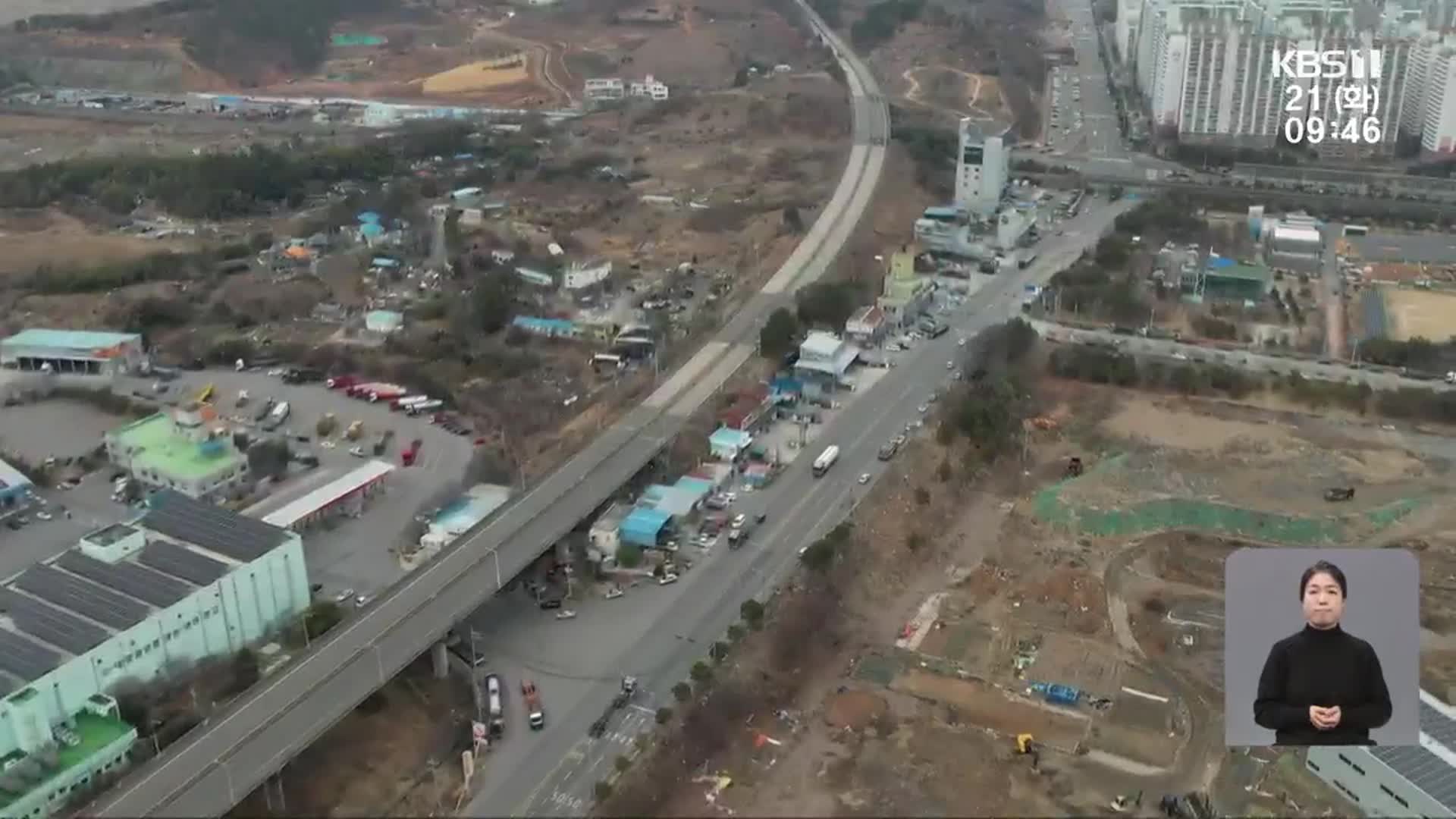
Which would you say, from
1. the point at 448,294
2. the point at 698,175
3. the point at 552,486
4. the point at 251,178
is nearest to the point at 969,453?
the point at 552,486

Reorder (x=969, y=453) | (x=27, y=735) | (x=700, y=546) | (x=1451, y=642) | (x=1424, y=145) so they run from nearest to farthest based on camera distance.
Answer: (x=27, y=735) < (x=1451, y=642) < (x=700, y=546) < (x=969, y=453) < (x=1424, y=145)

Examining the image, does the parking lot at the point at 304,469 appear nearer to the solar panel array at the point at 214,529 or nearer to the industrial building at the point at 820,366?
the solar panel array at the point at 214,529

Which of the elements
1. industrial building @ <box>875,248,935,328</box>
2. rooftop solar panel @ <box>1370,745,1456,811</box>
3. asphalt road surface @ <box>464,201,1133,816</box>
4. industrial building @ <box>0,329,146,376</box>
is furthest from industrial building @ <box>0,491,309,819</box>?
industrial building @ <box>875,248,935,328</box>

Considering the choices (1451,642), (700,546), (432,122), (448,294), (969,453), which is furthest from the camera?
(432,122)

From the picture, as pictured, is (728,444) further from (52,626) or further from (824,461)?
(52,626)

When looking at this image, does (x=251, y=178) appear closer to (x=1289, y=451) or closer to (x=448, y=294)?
(x=448, y=294)

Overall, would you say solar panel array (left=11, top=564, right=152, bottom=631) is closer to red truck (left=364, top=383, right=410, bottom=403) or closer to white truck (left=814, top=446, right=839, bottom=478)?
red truck (left=364, top=383, right=410, bottom=403)

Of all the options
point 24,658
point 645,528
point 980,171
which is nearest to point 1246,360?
point 980,171
